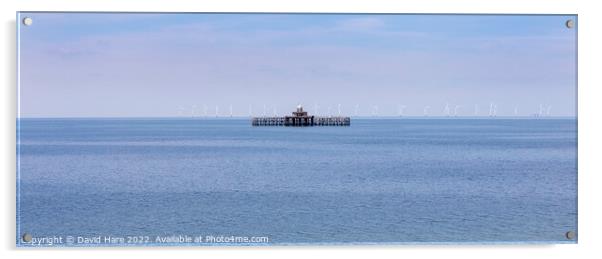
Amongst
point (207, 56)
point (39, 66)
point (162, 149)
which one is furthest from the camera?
point (162, 149)

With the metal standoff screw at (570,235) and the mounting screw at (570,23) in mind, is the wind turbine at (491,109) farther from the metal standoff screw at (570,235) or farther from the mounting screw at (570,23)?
the metal standoff screw at (570,235)

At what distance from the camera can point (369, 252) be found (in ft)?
31.4

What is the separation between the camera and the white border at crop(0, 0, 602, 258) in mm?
9445

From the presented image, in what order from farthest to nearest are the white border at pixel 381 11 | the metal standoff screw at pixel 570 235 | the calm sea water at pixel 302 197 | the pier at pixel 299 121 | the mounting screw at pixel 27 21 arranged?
1. the pier at pixel 299 121
2. the calm sea water at pixel 302 197
3. the metal standoff screw at pixel 570 235
4. the mounting screw at pixel 27 21
5. the white border at pixel 381 11

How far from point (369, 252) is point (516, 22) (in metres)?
4.64

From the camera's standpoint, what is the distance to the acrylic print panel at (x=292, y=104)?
35.7 feet

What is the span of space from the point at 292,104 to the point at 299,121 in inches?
1206

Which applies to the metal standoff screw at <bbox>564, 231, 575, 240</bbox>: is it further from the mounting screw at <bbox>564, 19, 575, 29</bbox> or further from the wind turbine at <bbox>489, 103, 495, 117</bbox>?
the wind turbine at <bbox>489, 103, 495, 117</bbox>

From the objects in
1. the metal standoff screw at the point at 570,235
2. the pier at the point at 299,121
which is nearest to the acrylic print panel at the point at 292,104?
the metal standoff screw at the point at 570,235

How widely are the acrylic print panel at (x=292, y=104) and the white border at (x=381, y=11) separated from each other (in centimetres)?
15

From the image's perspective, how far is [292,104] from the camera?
2070 cm

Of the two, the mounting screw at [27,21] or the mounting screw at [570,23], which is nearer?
the mounting screw at [27,21]

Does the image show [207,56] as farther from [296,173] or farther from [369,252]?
[369,252]
